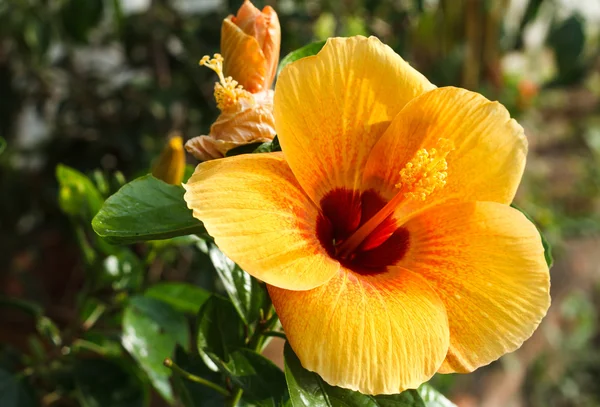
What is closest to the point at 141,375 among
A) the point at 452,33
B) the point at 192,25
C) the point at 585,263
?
the point at 192,25

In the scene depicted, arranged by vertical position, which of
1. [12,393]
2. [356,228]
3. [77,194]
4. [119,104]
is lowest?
[119,104]

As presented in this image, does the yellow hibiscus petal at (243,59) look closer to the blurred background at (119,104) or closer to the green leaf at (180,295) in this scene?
the blurred background at (119,104)

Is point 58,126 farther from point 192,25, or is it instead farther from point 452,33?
point 452,33

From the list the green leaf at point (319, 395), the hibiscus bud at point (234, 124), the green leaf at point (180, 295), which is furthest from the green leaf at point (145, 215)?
the green leaf at point (180, 295)

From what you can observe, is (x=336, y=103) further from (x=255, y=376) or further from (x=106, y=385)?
(x=106, y=385)

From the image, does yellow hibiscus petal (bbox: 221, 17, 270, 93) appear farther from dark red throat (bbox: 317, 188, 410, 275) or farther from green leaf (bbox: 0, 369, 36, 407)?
green leaf (bbox: 0, 369, 36, 407)

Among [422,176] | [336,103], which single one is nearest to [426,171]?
[422,176]
